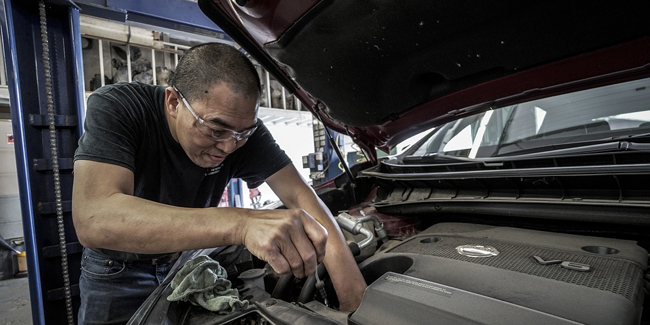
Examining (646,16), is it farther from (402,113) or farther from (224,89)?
(224,89)

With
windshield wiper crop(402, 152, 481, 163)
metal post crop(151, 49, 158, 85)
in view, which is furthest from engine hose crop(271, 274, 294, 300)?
metal post crop(151, 49, 158, 85)

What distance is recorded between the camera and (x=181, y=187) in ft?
4.09

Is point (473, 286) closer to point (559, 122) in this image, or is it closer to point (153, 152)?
point (559, 122)

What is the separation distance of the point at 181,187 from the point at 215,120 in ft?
1.41

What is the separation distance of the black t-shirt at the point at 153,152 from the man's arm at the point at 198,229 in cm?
18

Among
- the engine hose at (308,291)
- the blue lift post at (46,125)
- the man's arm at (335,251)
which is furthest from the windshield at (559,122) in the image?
the blue lift post at (46,125)

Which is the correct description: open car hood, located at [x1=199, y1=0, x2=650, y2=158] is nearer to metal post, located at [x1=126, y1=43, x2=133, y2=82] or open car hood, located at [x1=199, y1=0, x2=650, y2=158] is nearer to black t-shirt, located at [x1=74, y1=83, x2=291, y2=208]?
black t-shirt, located at [x1=74, y1=83, x2=291, y2=208]

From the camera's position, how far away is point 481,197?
123 cm

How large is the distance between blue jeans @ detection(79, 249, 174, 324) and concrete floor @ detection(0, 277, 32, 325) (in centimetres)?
219

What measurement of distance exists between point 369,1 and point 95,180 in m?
0.79

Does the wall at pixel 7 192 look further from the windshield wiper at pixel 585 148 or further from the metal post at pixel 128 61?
the windshield wiper at pixel 585 148

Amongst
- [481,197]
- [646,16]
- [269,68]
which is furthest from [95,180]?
[646,16]

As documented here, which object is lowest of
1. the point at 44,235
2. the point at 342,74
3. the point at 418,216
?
the point at 44,235

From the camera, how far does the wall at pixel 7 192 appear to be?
4273mm
